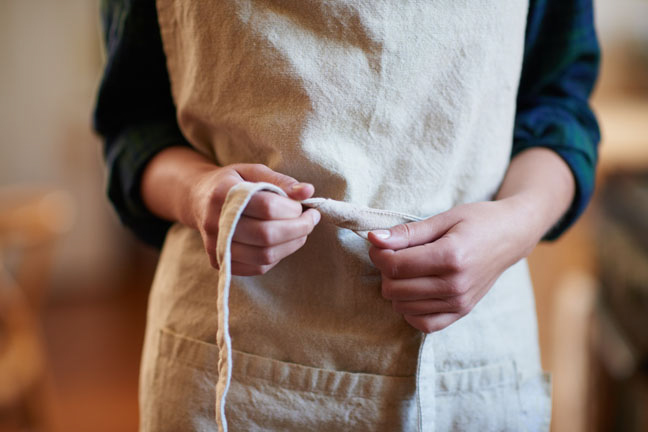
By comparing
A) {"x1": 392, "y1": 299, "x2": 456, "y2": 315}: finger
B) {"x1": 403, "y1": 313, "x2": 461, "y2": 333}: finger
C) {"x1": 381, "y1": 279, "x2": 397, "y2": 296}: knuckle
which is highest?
{"x1": 381, "y1": 279, "x2": 397, "y2": 296}: knuckle

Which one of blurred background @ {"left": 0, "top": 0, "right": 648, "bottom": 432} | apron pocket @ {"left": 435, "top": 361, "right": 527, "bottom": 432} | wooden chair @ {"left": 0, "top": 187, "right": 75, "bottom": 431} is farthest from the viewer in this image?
wooden chair @ {"left": 0, "top": 187, "right": 75, "bottom": 431}

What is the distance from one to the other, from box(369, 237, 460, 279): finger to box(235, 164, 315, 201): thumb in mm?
75

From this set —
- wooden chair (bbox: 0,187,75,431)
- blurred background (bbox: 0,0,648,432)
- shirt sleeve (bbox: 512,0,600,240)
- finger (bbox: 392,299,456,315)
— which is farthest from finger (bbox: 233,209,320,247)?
wooden chair (bbox: 0,187,75,431)

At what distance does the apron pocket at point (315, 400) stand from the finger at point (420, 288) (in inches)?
3.3

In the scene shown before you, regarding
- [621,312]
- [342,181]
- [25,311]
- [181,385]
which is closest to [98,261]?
[25,311]

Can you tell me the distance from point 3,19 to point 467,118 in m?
2.72

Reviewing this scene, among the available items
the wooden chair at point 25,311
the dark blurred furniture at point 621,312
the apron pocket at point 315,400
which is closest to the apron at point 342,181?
the apron pocket at point 315,400

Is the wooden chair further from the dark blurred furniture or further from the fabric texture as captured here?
the dark blurred furniture

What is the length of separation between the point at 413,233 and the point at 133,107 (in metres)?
0.34

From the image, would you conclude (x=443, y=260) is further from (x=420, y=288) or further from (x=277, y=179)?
(x=277, y=179)

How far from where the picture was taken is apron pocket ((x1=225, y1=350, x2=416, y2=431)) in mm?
476

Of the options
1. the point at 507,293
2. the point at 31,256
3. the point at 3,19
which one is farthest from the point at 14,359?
the point at 3,19

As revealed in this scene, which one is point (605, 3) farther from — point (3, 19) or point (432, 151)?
point (3, 19)

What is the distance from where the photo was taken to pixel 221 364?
42 cm
